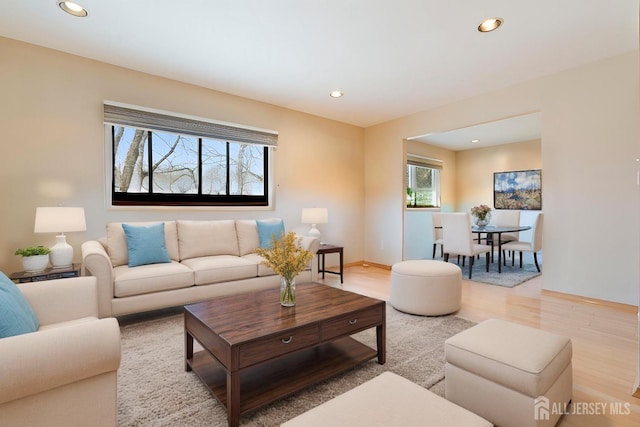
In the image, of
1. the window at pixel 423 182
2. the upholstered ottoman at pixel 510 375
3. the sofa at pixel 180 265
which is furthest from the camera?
the window at pixel 423 182

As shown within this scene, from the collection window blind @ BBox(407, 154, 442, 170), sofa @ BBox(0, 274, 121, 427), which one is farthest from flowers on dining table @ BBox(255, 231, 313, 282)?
window blind @ BBox(407, 154, 442, 170)

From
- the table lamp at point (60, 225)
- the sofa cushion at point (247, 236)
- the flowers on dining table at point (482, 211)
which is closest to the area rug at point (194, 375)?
the table lamp at point (60, 225)

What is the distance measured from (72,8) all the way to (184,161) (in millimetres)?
1757

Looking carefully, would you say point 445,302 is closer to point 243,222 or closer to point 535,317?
point 535,317

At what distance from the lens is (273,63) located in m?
3.23

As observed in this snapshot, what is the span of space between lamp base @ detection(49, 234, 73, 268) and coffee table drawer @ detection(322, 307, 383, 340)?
245cm

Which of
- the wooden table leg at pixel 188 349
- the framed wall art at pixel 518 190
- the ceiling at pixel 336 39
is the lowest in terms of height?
the wooden table leg at pixel 188 349

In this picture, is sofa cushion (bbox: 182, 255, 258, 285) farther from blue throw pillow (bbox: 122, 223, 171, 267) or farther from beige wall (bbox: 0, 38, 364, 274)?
beige wall (bbox: 0, 38, 364, 274)

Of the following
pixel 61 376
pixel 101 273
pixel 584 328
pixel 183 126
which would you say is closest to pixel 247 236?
pixel 183 126

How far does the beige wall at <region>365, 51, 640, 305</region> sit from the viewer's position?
10.1 feet

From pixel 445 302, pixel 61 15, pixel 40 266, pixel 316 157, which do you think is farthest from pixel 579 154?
pixel 40 266

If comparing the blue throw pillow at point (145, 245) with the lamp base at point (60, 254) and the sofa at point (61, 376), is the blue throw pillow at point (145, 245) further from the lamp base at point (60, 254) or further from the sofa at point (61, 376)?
the sofa at point (61, 376)

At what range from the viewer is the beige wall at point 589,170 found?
3.08 meters

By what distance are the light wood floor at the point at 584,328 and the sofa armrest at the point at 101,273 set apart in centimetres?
262
